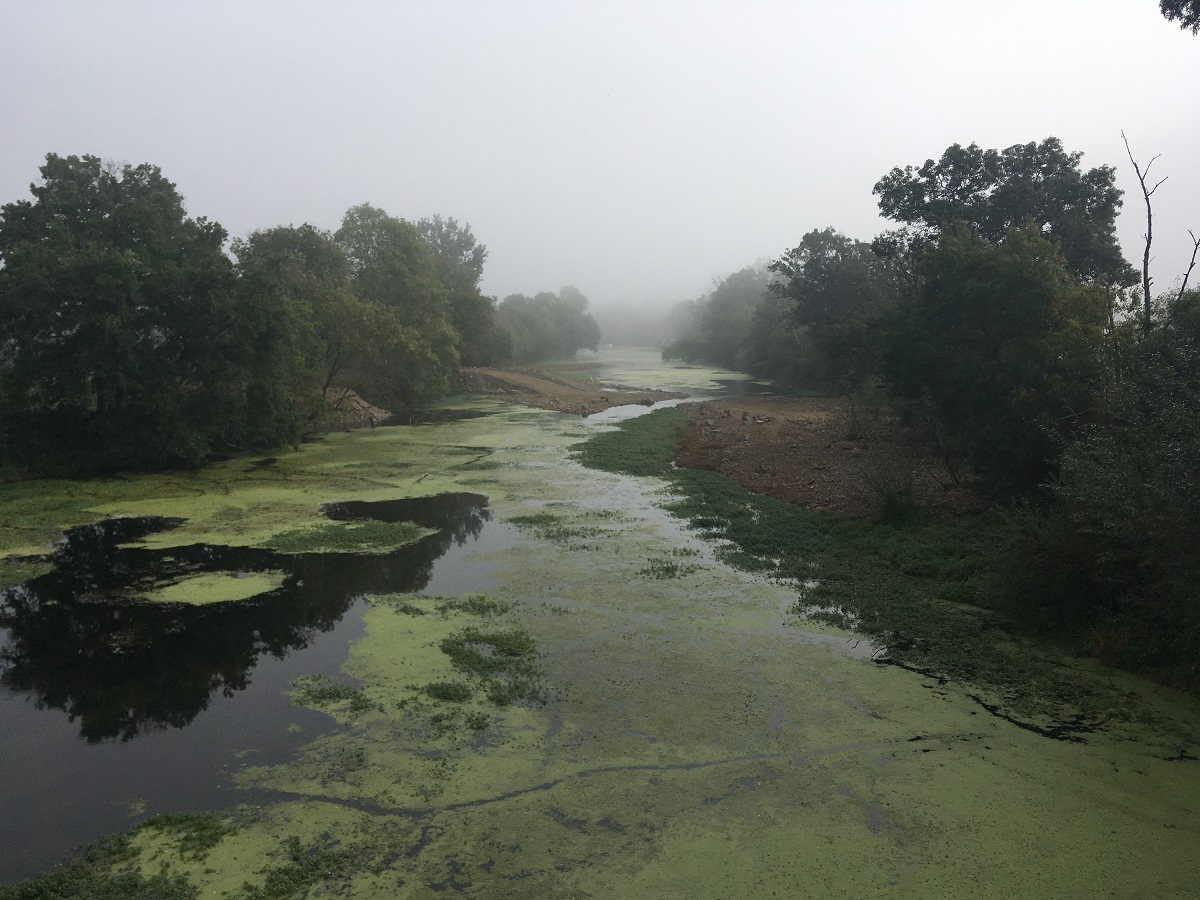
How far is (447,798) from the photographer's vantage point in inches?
244

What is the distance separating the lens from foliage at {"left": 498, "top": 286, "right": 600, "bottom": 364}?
79.3 meters

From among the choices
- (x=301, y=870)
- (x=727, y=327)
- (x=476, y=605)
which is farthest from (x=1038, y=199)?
(x=727, y=327)

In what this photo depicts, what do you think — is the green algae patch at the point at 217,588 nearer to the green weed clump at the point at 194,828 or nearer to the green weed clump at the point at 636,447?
the green weed clump at the point at 194,828

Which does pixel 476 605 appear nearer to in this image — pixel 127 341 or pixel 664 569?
pixel 664 569

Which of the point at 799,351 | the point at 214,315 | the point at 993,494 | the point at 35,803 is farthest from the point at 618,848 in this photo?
the point at 799,351

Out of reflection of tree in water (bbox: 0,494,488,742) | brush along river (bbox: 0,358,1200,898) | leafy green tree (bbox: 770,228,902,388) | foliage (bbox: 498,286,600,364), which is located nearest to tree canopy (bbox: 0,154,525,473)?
reflection of tree in water (bbox: 0,494,488,742)

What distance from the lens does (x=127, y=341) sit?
724 inches

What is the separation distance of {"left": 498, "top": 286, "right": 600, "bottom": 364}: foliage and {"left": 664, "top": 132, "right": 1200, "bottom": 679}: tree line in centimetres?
4346

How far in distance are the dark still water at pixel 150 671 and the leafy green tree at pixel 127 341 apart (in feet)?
18.8

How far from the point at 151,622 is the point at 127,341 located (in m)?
10.9

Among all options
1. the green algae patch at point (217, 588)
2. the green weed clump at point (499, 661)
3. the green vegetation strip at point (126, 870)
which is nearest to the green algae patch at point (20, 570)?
the green algae patch at point (217, 588)

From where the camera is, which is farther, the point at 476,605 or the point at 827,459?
the point at 827,459

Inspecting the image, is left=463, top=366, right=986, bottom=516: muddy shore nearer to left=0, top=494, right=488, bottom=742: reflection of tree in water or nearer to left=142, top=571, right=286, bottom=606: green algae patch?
left=0, top=494, right=488, bottom=742: reflection of tree in water

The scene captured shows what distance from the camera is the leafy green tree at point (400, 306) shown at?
35.5 m
